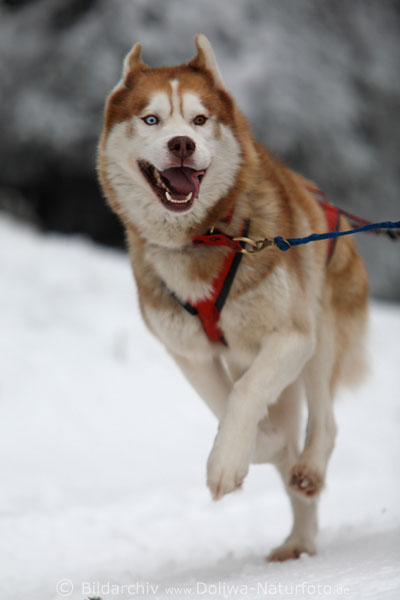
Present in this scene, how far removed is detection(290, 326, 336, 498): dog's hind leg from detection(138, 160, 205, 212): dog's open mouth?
985mm

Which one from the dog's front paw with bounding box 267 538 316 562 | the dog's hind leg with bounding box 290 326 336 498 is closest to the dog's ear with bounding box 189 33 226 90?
the dog's hind leg with bounding box 290 326 336 498

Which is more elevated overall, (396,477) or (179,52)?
(179,52)

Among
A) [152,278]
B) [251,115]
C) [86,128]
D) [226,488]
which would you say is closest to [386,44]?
[251,115]

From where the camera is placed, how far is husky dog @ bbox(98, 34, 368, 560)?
2.47 meters

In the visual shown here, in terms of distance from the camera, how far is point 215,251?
2686 mm

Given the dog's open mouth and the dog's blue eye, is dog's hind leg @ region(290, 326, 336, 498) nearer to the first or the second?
the dog's open mouth

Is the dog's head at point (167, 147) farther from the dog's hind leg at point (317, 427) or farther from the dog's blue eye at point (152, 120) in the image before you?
the dog's hind leg at point (317, 427)

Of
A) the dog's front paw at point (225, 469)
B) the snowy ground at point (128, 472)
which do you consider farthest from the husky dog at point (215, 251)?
the snowy ground at point (128, 472)

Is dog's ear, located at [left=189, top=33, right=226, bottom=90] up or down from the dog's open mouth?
up

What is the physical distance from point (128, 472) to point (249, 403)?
2.57 meters

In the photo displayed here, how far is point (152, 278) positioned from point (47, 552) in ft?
4.99

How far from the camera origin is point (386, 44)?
9992 millimetres

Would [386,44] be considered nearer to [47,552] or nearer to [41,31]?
[41,31]

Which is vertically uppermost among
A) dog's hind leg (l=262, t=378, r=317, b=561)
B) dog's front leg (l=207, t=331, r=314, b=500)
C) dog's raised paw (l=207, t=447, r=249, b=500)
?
dog's front leg (l=207, t=331, r=314, b=500)
